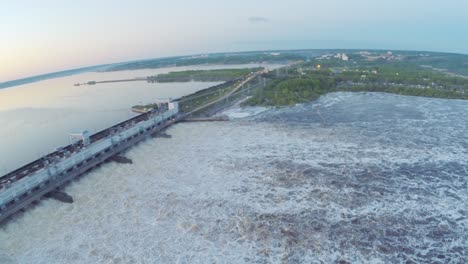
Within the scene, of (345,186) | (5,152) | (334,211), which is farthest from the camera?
(5,152)

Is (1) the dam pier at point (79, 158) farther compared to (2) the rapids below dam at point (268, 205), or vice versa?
(1) the dam pier at point (79, 158)

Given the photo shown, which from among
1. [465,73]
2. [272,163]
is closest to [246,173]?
[272,163]

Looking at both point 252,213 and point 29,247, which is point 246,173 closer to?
point 252,213

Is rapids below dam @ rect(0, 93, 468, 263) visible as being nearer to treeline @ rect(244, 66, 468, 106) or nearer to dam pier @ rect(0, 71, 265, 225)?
dam pier @ rect(0, 71, 265, 225)

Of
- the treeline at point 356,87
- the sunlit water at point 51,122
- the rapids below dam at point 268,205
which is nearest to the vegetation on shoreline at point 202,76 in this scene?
the sunlit water at point 51,122

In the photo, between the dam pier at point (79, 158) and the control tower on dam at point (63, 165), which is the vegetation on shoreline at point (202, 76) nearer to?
the dam pier at point (79, 158)
